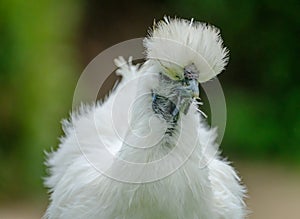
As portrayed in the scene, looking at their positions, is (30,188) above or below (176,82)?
below

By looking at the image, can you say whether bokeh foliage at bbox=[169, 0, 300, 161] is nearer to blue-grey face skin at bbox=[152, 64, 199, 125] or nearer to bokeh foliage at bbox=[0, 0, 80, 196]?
bokeh foliage at bbox=[0, 0, 80, 196]

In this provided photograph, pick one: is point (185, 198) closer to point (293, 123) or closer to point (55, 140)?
point (55, 140)

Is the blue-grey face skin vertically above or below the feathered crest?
below

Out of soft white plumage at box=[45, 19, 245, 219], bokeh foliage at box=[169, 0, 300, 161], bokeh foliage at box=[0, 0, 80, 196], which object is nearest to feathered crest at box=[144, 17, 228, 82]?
soft white plumage at box=[45, 19, 245, 219]

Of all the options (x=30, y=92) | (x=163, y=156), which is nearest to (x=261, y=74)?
(x=30, y=92)

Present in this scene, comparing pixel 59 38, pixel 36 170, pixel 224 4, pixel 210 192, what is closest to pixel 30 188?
pixel 36 170

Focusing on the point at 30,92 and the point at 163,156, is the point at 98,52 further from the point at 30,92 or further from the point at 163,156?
the point at 163,156

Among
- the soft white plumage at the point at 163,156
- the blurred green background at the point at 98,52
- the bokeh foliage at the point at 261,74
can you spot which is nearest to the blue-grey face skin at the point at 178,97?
the soft white plumage at the point at 163,156
